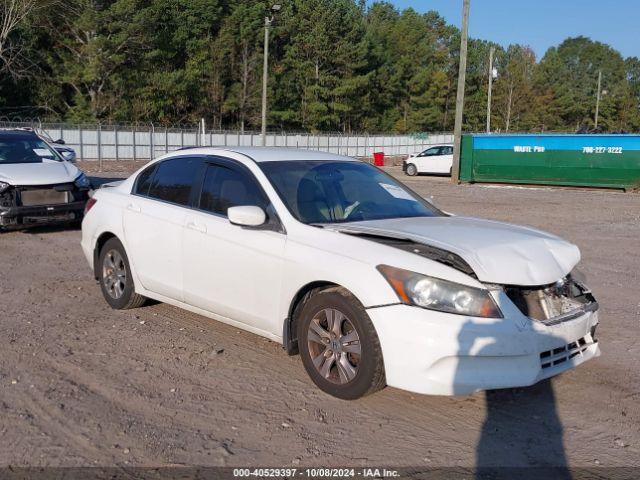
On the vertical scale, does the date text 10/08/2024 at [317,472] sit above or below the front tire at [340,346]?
below

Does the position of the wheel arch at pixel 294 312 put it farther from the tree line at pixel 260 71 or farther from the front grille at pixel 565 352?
the tree line at pixel 260 71

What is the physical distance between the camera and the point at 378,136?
62.1 meters

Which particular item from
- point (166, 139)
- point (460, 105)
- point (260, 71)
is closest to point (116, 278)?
point (460, 105)

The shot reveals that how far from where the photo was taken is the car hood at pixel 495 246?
4426 mm

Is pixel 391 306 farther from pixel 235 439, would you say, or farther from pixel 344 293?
pixel 235 439

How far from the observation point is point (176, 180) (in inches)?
246

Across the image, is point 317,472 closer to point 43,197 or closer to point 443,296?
point 443,296

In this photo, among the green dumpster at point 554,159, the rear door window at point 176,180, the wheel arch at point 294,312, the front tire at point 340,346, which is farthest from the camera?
the green dumpster at point 554,159

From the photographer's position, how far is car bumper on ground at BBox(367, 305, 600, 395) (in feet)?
13.8

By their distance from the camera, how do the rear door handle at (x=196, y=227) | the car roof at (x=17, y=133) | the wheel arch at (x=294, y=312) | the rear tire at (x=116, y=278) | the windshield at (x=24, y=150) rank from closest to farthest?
the wheel arch at (x=294, y=312) < the rear door handle at (x=196, y=227) < the rear tire at (x=116, y=278) < the windshield at (x=24, y=150) < the car roof at (x=17, y=133)

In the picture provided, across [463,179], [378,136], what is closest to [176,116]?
[378,136]

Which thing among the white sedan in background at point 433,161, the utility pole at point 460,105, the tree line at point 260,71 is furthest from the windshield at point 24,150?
the tree line at point 260,71

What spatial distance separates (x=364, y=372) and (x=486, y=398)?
3.10 feet

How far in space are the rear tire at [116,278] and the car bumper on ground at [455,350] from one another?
302 cm
